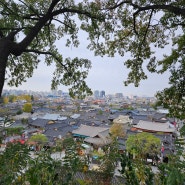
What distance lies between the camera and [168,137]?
A: 21.0 meters

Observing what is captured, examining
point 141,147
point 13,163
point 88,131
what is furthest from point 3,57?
point 88,131

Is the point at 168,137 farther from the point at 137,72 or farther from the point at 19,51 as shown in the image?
the point at 19,51

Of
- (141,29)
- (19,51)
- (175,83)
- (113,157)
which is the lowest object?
(113,157)

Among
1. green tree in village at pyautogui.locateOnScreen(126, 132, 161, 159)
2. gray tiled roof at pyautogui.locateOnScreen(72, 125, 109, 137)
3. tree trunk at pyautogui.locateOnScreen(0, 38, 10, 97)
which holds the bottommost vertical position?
gray tiled roof at pyautogui.locateOnScreen(72, 125, 109, 137)

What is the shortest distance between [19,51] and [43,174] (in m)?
1.96

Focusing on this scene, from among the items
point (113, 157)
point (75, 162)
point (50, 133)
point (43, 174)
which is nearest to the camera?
point (43, 174)

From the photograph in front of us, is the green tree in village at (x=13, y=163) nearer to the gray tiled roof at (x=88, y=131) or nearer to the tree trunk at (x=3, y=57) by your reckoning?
the tree trunk at (x=3, y=57)

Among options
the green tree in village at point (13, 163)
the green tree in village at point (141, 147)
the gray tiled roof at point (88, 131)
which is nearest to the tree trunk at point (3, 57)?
the green tree in village at point (13, 163)

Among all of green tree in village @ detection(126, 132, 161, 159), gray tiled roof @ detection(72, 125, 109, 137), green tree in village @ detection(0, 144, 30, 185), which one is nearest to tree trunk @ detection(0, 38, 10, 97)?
green tree in village @ detection(0, 144, 30, 185)

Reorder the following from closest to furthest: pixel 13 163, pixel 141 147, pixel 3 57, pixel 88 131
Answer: pixel 13 163, pixel 3 57, pixel 141 147, pixel 88 131

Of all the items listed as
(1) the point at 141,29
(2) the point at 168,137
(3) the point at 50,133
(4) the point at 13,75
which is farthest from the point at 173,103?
(3) the point at 50,133

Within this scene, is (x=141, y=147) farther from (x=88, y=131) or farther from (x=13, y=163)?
(x=88, y=131)

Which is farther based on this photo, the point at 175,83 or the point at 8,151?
the point at 175,83

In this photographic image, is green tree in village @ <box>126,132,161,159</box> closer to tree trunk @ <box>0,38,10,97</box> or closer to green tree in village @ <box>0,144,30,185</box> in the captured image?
green tree in village @ <box>0,144,30,185</box>
